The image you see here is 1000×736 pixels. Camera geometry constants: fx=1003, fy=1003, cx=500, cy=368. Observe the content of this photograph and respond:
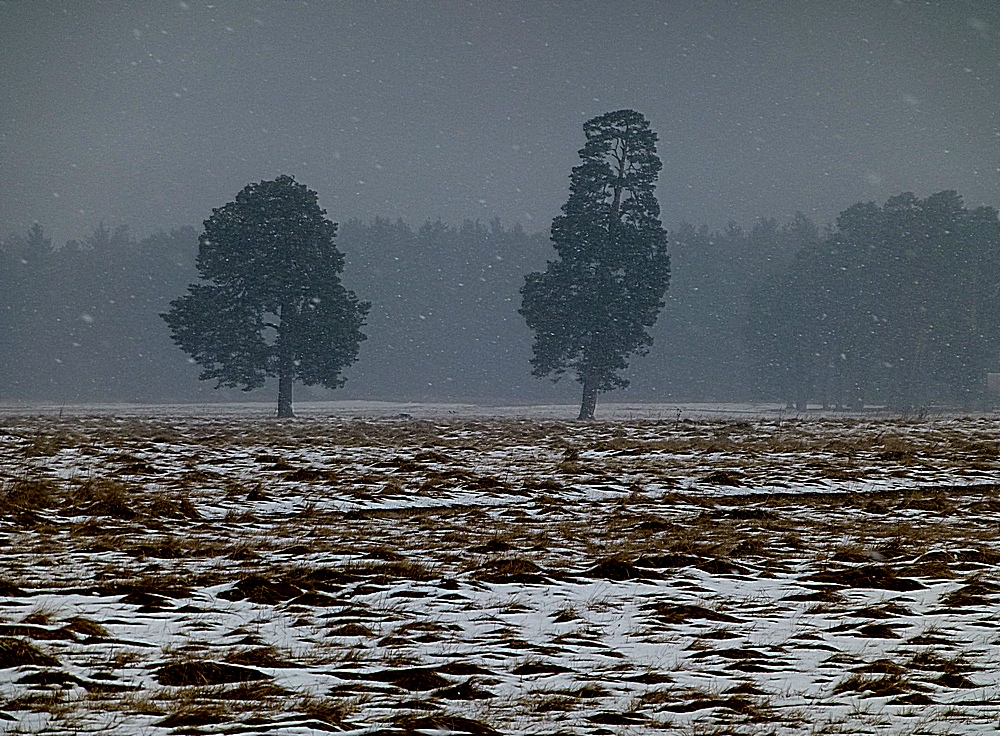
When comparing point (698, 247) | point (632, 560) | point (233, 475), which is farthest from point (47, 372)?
point (632, 560)

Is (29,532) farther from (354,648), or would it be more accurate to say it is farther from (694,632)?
(694,632)

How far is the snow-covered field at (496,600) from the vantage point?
17.0 feet

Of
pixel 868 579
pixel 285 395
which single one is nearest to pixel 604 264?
pixel 285 395

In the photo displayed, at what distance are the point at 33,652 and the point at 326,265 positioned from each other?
117 ft

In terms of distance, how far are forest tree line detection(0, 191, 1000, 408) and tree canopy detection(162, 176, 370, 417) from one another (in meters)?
44.3

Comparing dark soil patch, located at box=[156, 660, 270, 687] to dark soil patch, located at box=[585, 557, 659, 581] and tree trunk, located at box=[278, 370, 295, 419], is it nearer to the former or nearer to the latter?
dark soil patch, located at box=[585, 557, 659, 581]

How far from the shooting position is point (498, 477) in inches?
615

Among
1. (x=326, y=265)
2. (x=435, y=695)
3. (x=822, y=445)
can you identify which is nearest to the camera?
(x=435, y=695)

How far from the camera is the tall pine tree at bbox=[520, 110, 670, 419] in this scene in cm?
4156

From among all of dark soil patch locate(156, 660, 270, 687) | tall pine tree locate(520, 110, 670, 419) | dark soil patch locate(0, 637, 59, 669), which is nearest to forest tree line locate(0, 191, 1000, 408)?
tall pine tree locate(520, 110, 670, 419)

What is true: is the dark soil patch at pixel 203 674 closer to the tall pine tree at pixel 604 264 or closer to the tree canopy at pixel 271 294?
the tree canopy at pixel 271 294

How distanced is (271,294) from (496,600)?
34052 millimetres

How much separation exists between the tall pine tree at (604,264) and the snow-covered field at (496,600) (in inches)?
1013

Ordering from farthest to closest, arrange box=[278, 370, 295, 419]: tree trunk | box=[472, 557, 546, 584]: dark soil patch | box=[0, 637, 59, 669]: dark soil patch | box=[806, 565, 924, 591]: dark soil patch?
box=[278, 370, 295, 419]: tree trunk < box=[472, 557, 546, 584]: dark soil patch < box=[806, 565, 924, 591]: dark soil patch < box=[0, 637, 59, 669]: dark soil patch
